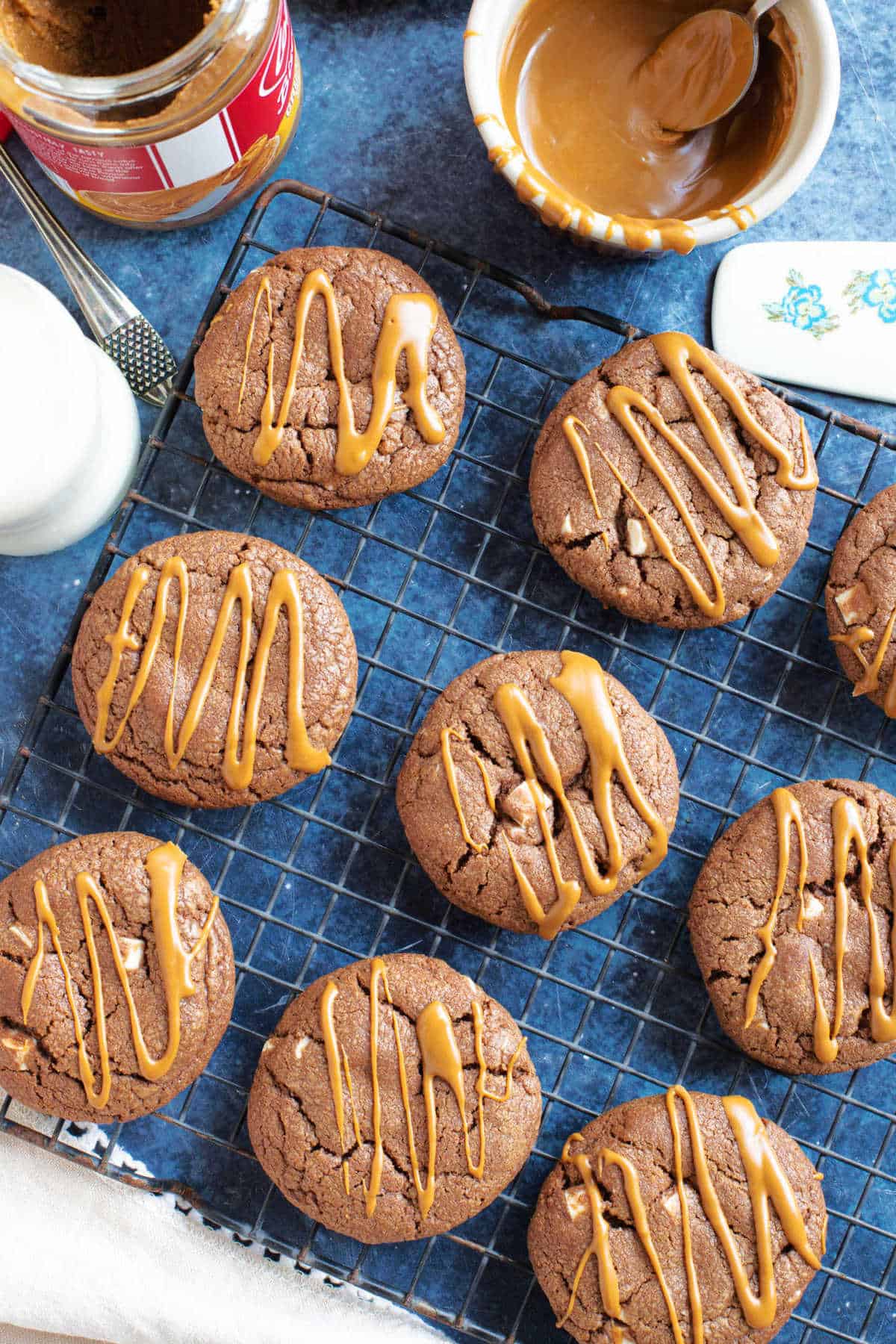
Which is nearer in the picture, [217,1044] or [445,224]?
[217,1044]

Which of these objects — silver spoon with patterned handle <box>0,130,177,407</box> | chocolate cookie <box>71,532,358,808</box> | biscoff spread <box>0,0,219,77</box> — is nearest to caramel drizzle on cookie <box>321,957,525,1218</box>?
chocolate cookie <box>71,532,358,808</box>

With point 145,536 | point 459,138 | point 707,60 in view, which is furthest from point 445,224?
point 145,536

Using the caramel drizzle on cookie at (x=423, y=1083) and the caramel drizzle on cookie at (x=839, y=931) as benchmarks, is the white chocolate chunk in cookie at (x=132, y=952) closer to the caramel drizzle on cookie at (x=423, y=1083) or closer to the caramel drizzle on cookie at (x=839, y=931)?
the caramel drizzle on cookie at (x=423, y=1083)

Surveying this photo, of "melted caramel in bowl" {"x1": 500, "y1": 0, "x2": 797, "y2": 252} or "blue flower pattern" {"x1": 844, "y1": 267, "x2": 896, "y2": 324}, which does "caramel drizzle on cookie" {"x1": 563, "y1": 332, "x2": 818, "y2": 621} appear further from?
"blue flower pattern" {"x1": 844, "y1": 267, "x2": 896, "y2": 324}

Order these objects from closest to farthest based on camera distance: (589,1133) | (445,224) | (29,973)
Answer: (29,973), (589,1133), (445,224)

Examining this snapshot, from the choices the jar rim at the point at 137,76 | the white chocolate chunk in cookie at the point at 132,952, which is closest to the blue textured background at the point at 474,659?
the white chocolate chunk in cookie at the point at 132,952

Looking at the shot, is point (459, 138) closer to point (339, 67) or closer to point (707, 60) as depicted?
point (339, 67)

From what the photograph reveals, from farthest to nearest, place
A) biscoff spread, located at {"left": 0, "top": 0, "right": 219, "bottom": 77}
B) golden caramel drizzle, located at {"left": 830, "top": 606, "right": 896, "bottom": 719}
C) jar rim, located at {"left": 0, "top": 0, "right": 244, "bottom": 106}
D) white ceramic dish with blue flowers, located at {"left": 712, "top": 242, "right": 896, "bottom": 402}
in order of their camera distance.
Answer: white ceramic dish with blue flowers, located at {"left": 712, "top": 242, "right": 896, "bottom": 402} → golden caramel drizzle, located at {"left": 830, "top": 606, "right": 896, "bottom": 719} → biscoff spread, located at {"left": 0, "top": 0, "right": 219, "bottom": 77} → jar rim, located at {"left": 0, "top": 0, "right": 244, "bottom": 106}
